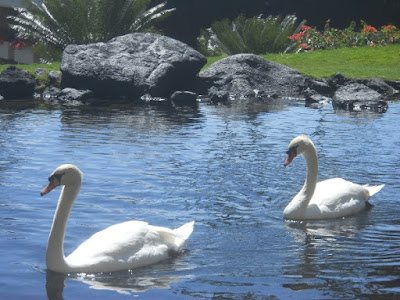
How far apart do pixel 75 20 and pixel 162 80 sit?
23.0 ft

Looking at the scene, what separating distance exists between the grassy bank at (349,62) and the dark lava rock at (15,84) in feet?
20.8

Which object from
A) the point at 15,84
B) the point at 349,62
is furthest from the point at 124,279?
the point at 349,62

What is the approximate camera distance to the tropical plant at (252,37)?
28562 millimetres

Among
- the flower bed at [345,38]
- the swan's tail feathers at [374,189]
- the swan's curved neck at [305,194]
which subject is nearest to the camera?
the swan's curved neck at [305,194]

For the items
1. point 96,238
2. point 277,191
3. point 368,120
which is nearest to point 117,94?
point 368,120

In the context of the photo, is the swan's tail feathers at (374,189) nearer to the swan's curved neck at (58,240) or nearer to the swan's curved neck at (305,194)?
the swan's curved neck at (305,194)

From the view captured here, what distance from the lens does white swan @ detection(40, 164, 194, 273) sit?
645 cm

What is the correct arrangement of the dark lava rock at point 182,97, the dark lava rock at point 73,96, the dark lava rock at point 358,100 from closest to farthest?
1. the dark lava rock at point 358,100
2. the dark lava rock at point 73,96
3. the dark lava rock at point 182,97

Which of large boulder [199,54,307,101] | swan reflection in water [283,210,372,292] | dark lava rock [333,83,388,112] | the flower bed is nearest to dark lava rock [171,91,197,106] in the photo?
large boulder [199,54,307,101]

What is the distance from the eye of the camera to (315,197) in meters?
8.92

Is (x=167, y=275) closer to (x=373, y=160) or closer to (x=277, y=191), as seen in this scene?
(x=277, y=191)

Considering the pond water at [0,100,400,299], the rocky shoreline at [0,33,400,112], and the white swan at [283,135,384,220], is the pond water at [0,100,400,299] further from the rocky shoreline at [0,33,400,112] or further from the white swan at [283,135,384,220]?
the rocky shoreline at [0,33,400,112]

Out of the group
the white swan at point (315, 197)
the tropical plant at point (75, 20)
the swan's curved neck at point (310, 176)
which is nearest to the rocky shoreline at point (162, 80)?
the tropical plant at point (75, 20)

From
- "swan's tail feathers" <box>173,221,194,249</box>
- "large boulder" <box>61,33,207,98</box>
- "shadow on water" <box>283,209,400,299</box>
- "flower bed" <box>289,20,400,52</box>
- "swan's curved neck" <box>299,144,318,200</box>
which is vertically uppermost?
"flower bed" <box>289,20,400,52</box>
